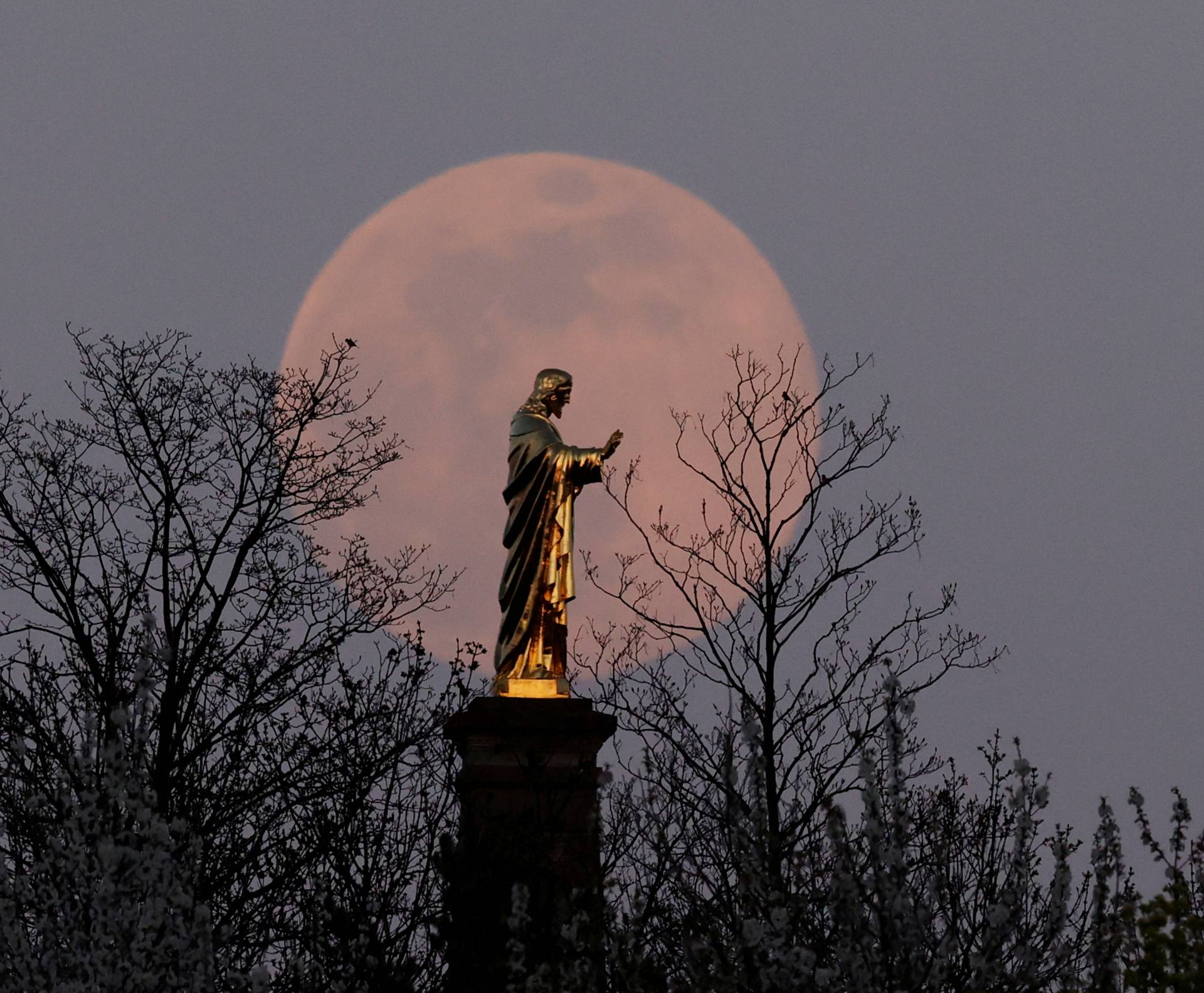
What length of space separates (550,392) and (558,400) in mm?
127

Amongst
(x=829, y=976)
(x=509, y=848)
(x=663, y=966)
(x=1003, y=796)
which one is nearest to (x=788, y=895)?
(x=829, y=976)

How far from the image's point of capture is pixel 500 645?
15.2 m

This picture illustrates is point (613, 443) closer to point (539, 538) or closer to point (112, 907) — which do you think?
point (539, 538)

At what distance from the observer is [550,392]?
1606 centimetres

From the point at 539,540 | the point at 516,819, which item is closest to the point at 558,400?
the point at 539,540

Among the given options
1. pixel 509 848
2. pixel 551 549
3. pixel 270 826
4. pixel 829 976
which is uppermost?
pixel 551 549

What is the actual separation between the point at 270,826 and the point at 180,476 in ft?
11.3

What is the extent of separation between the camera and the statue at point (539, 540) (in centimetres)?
1512

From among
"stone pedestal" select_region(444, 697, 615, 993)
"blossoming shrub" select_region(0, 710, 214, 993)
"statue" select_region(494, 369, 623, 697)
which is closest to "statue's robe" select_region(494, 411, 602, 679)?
"statue" select_region(494, 369, 623, 697)

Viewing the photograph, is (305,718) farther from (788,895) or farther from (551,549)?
(788,895)

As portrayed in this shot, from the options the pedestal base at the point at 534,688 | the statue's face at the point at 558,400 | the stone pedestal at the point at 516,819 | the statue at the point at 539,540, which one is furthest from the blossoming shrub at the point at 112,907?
the statue's face at the point at 558,400

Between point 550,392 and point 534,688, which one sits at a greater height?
point 550,392

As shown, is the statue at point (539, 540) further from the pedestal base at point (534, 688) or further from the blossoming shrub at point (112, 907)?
the blossoming shrub at point (112, 907)

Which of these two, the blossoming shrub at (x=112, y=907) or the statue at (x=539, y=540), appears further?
the statue at (x=539, y=540)
